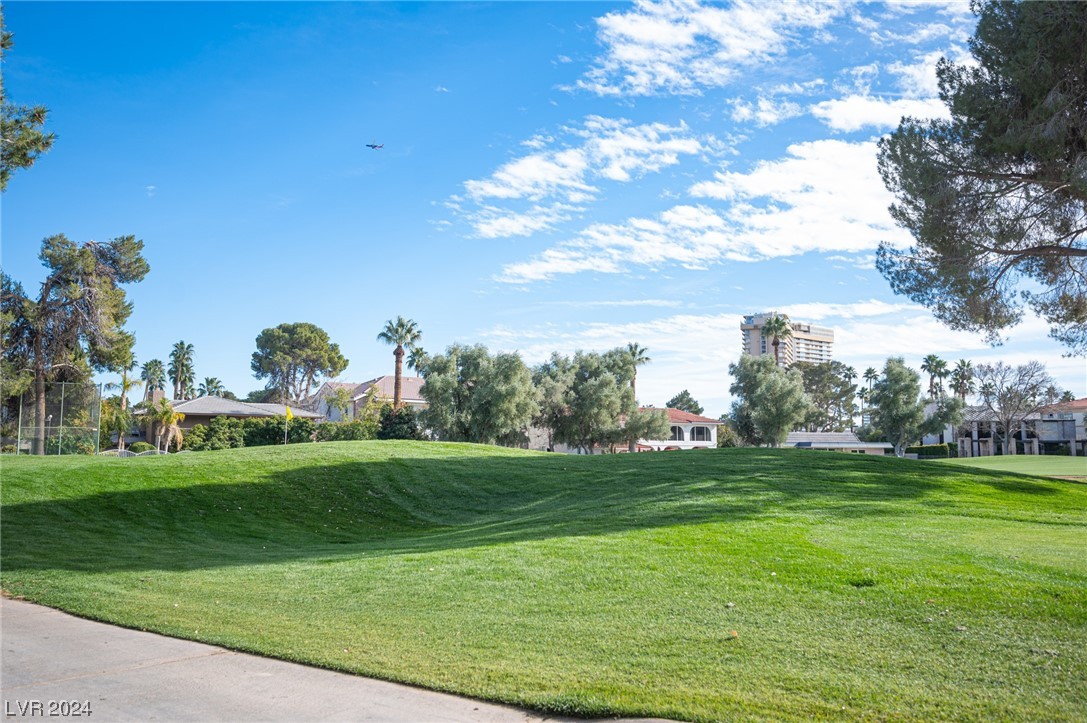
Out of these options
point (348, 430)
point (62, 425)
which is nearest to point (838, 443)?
point (348, 430)

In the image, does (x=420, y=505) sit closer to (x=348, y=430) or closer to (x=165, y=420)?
(x=348, y=430)

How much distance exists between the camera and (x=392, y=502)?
19797 millimetres

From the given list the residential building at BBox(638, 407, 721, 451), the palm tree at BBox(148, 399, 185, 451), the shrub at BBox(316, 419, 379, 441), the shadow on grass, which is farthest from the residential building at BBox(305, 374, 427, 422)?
the shadow on grass

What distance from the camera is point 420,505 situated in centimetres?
1952

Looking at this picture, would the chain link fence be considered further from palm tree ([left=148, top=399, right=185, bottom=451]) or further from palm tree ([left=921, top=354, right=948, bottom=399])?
palm tree ([left=921, top=354, right=948, bottom=399])

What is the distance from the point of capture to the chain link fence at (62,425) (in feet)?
101

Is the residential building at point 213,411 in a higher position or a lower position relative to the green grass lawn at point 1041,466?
higher

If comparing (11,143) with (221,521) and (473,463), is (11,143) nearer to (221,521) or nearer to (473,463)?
(221,521)

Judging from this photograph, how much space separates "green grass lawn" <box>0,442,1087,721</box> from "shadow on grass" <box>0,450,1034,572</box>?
11cm

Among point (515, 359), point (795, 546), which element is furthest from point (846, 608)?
point (515, 359)

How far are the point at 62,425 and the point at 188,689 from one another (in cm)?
3082

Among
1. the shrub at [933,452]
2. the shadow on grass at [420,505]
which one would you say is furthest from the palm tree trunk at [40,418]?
the shrub at [933,452]

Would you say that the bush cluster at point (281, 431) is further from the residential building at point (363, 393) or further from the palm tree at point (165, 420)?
the residential building at point (363, 393)

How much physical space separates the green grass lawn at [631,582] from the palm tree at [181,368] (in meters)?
85.0
